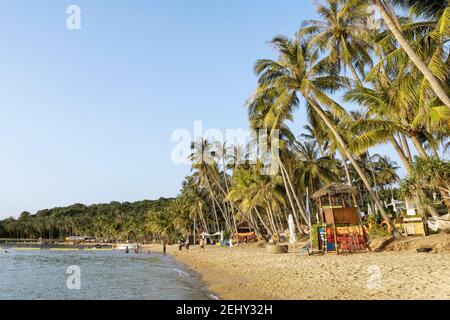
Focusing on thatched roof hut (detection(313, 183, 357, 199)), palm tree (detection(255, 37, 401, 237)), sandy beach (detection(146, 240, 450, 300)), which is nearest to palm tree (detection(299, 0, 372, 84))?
palm tree (detection(255, 37, 401, 237))

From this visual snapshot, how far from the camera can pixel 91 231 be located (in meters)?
126

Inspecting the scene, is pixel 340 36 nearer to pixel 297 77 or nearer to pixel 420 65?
pixel 297 77

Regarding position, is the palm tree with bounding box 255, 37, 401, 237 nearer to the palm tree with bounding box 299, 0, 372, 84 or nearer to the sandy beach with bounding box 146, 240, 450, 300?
the palm tree with bounding box 299, 0, 372, 84

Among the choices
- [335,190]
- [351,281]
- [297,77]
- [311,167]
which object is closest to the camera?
[351,281]

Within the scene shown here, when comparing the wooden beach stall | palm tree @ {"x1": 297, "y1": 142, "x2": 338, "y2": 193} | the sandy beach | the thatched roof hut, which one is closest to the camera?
the sandy beach

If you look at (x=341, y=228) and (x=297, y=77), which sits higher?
(x=297, y=77)

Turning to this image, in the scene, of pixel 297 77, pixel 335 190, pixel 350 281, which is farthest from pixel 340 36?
pixel 350 281

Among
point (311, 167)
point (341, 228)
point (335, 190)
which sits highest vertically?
point (311, 167)

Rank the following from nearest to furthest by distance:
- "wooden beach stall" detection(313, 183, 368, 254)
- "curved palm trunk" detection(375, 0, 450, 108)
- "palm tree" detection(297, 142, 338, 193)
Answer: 1. "curved palm trunk" detection(375, 0, 450, 108)
2. "wooden beach stall" detection(313, 183, 368, 254)
3. "palm tree" detection(297, 142, 338, 193)

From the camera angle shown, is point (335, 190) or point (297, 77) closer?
point (335, 190)

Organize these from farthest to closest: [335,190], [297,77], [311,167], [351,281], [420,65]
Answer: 1. [311,167]
2. [297,77]
3. [335,190]
4. [420,65]
5. [351,281]

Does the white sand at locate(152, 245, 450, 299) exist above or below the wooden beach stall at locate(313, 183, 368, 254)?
below

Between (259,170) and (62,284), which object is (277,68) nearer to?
(259,170)
